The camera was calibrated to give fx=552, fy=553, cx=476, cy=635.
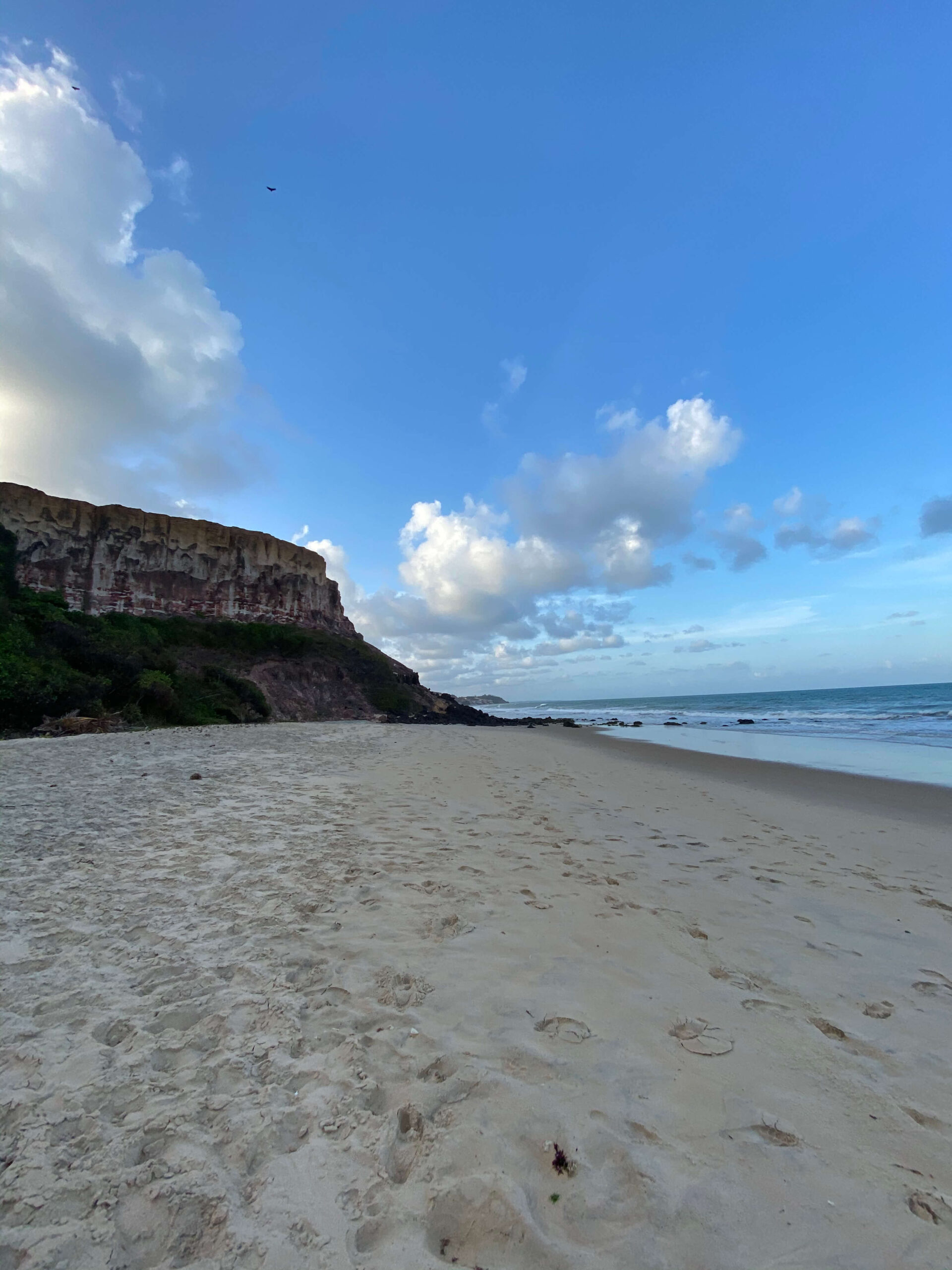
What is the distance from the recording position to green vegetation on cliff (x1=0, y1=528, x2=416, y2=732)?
16.4 meters

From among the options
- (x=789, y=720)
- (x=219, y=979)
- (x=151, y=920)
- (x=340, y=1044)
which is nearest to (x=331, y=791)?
(x=151, y=920)

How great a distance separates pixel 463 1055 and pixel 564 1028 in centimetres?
52

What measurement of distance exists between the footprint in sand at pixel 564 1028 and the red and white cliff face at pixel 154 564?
39.2 meters

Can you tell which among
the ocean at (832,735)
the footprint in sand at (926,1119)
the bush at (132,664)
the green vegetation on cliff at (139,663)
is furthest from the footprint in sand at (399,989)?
the bush at (132,664)

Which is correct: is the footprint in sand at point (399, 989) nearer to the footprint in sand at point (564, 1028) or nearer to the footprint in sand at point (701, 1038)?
the footprint in sand at point (564, 1028)

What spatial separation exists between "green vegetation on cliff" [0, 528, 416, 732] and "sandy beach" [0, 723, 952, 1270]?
13.7 m

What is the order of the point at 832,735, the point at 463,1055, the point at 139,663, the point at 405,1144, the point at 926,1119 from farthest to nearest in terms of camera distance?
the point at 832,735
the point at 139,663
the point at 463,1055
the point at 926,1119
the point at 405,1144

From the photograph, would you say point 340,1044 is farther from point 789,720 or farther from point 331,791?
point 789,720

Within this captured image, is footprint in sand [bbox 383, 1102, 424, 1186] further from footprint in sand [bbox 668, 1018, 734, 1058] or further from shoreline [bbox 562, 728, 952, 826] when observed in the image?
shoreline [bbox 562, 728, 952, 826]

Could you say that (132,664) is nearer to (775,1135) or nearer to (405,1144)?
(405,1144)

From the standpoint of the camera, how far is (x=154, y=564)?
38.2 metres

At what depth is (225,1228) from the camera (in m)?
1.53

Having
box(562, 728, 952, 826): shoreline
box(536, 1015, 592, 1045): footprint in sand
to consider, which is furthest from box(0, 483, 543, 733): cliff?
box(536, 1015, 592, 1045): footprint in sand

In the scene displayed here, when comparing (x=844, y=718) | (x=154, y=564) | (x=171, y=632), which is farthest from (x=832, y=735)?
(x=154, y=564)
